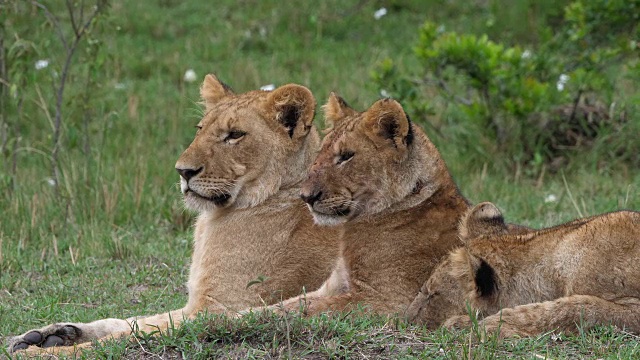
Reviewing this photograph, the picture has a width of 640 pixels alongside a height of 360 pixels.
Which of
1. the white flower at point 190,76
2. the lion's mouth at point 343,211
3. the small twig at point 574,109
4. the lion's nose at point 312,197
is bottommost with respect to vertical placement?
the small twig at point 574,109

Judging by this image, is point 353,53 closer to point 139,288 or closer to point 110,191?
point 110,191

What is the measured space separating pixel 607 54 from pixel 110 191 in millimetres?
4227

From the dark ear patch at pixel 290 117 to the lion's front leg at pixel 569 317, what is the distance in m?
1.52

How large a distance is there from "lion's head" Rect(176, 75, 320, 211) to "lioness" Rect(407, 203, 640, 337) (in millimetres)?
1099

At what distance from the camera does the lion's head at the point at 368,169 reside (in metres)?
5.49

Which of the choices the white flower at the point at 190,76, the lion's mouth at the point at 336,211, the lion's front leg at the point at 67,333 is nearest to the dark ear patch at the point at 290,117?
the lion's mouth at the point at 336,211

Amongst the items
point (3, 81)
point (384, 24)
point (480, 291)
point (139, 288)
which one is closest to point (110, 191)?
point (3, 81)

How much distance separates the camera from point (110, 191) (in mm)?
8469

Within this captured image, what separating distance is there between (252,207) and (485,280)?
139 cm

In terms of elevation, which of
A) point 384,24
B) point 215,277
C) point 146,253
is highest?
point 215,277

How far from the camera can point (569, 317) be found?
16.0 feet

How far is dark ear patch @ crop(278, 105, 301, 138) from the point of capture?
586cm

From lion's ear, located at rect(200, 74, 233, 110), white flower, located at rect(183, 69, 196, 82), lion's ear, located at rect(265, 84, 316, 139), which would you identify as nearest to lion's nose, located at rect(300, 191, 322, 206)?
lion's ear, located at rect(265, 84, 316, 139)

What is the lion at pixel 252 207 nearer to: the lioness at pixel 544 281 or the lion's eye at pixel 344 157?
the lion's eye at pixel 344 157
